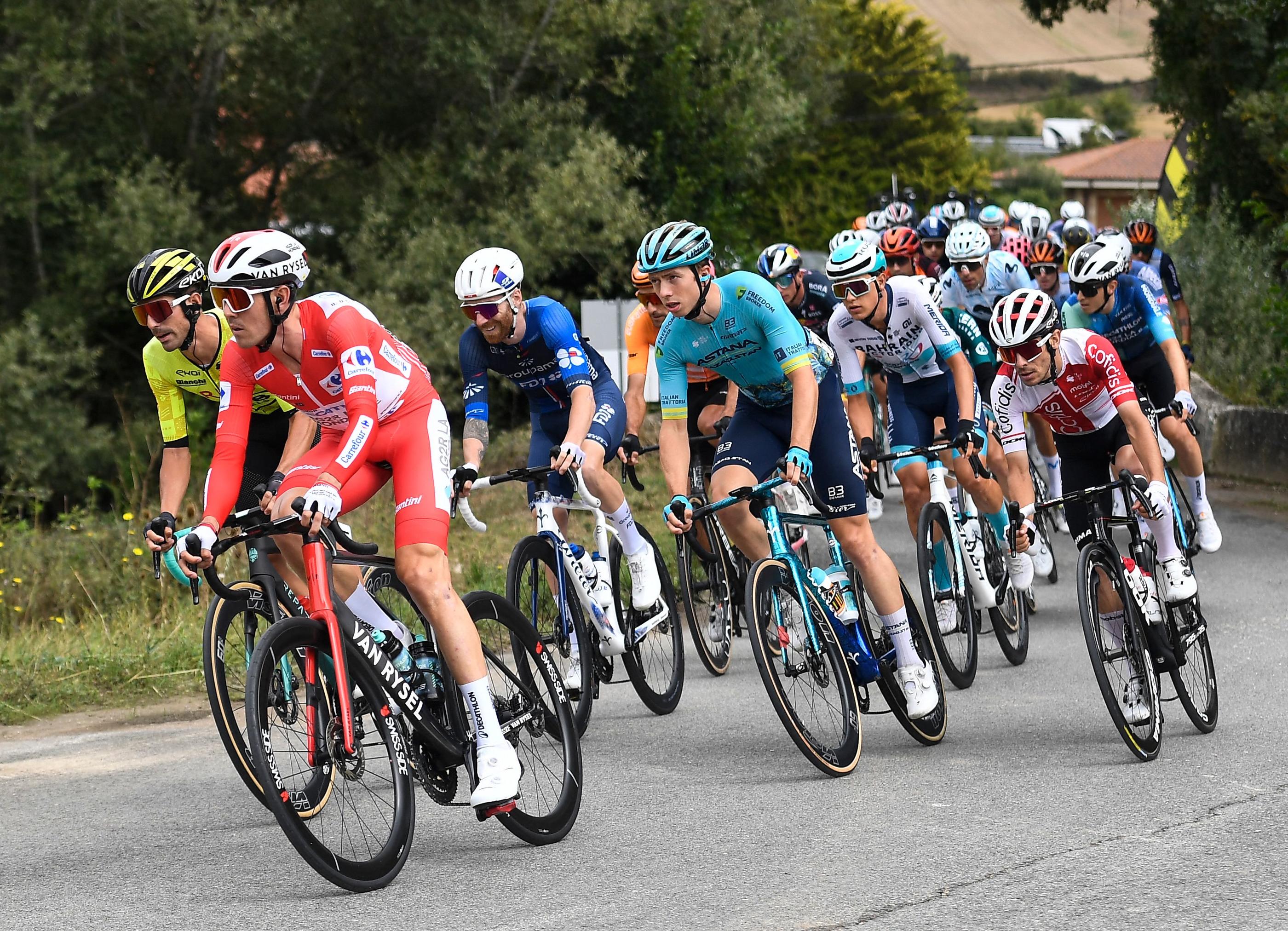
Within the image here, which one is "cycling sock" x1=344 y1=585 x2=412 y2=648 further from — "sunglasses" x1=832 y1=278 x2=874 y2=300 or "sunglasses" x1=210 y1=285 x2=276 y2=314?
"sunglasses" x1=832 y1=278 x2=874 y2=300

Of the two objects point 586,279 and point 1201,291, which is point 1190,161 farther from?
point 586,279

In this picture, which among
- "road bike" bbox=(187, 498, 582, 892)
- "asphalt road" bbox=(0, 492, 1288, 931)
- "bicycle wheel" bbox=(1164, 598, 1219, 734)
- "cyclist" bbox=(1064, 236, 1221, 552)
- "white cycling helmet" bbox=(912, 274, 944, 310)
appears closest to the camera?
"asphalt road" bbox=(0, 492, 1288, 931)

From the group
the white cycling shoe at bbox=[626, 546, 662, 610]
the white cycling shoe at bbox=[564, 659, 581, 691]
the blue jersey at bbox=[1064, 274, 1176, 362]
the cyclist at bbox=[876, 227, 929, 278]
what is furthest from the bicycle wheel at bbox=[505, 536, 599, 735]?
the cyclist at bbox=[876, 227, 929, 278]

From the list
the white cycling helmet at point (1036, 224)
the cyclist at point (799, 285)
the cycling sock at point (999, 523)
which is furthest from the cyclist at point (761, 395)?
the white cycling helmet at point (1036, 224)

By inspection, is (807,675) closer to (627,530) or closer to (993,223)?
(627,530)

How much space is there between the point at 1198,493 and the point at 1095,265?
6.58 ft

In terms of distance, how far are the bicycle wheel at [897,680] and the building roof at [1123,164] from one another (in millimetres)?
110107

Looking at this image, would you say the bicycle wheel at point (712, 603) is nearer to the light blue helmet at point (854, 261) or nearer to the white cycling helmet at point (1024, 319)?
the light blue helmet at point (854, 261)

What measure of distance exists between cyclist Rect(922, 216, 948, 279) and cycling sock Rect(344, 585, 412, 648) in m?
8.50

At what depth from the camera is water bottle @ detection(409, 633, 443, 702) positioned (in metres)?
5.54

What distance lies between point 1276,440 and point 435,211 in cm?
1339

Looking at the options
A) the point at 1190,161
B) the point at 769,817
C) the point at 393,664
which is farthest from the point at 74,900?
the point at 1190,161

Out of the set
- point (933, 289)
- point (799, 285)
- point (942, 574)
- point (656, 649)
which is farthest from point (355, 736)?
point (933, 289)

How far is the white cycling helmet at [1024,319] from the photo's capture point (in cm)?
704
